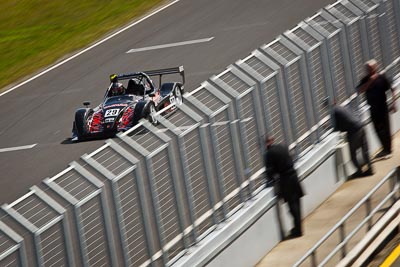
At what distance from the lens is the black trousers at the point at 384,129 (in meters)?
16.8

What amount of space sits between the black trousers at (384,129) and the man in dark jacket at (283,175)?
279 centimetres

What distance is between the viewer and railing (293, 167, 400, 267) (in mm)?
12462

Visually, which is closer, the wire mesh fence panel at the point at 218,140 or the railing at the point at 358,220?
the railing at the point at 358,220

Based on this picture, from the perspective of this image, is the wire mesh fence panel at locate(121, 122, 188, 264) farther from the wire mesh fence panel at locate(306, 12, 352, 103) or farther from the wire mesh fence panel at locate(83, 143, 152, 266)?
the wire mesh fence panel at locate(306, 12, 352, 103)

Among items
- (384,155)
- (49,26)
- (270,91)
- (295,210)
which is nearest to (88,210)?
(295,210)

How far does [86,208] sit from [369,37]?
771 centimetres

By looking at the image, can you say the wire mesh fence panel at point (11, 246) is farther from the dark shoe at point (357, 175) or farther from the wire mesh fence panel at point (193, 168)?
the dark shoe at point (357, 175)

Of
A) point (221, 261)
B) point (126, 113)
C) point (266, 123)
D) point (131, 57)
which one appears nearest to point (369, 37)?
point (266, 123)

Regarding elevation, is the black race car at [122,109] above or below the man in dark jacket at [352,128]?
below

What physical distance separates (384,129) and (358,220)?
11.3 feet

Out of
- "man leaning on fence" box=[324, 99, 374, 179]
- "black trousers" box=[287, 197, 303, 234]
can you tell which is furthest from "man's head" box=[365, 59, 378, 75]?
"black trousers" box=[287, 197, 303, 234]

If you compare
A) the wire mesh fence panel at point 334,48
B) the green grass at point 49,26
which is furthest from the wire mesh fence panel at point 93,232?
the green grass at point 49,26

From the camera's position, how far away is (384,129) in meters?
16.9

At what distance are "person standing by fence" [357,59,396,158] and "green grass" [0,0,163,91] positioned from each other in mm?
16458
